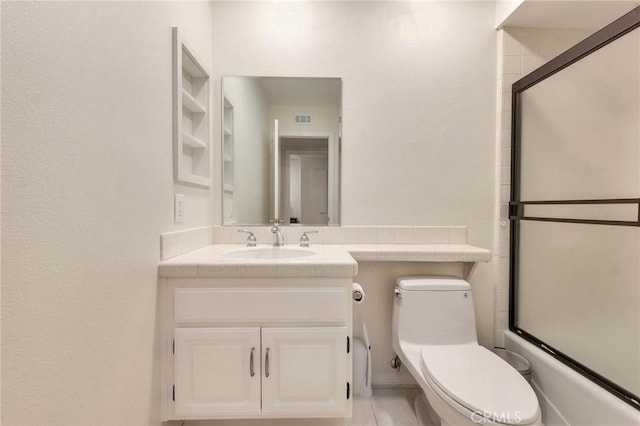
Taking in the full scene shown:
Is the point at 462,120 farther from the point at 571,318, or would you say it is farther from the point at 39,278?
the point at 39,278

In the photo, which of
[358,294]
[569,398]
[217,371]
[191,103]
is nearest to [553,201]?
[569,398]

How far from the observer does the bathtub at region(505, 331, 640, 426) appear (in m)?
1.14

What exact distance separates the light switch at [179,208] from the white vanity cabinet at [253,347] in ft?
0.97

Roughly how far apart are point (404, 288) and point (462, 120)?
1083 millimetres

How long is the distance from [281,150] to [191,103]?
0.56m

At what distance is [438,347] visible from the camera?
1.47m

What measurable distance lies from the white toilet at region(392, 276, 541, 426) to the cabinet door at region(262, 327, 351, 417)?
0.40 m

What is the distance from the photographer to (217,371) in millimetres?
1205

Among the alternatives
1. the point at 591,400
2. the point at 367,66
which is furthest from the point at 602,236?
the point at 367,66

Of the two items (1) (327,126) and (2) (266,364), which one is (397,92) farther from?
(2) (266,364)

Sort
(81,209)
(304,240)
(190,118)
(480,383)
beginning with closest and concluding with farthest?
(81,209), (480,383), (190,118), (304,240)

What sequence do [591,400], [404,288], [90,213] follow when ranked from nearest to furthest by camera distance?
[90,213]
[591,400]
[404,288]

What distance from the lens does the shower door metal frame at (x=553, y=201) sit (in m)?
1.18

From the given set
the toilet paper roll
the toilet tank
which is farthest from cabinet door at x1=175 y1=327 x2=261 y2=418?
the toilet tank
